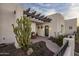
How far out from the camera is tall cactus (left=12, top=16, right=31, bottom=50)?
260 cm

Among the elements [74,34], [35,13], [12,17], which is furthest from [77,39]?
[12,17]

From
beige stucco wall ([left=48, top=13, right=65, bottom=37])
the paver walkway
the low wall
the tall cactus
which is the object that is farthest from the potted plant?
the low wall

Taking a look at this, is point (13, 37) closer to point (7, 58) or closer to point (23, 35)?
point (23, 35)

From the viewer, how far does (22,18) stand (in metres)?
2.61

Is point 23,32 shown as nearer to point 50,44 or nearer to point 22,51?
point 22,51

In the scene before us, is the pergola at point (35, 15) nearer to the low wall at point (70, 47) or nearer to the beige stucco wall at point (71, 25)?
the beige stucco wall at point (71, 25)

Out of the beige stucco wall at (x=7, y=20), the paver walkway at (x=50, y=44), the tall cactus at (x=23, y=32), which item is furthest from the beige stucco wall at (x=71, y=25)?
the beige stucco wall at (x=7, y=20)

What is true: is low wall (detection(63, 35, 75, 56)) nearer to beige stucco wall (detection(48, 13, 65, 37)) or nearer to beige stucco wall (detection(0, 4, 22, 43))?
beige stucco wall (detection(48, 13, 65, 37))

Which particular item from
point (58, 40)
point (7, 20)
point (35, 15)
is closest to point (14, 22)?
point (7, 20)

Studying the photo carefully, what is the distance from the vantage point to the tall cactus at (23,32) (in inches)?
102

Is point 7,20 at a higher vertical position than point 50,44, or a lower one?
higher

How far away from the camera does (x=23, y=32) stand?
2596 mm

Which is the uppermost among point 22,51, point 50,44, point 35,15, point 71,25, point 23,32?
point 35,15

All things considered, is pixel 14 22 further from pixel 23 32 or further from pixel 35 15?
pixel 35 15
